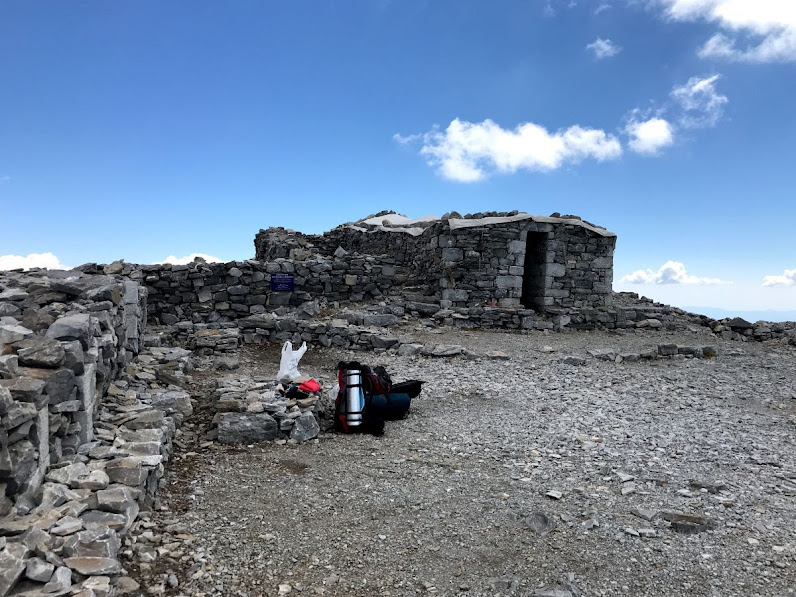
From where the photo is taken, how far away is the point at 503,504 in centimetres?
498

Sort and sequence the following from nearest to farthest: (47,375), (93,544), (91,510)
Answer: (93,544), (91,510), (47,375)

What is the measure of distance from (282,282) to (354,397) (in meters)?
9.14

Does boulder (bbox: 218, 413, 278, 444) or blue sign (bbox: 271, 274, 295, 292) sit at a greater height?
blue sign (bbox: 271, 274, 295, 292)

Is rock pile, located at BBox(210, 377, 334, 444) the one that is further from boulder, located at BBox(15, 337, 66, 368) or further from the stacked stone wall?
the stacked stone wall

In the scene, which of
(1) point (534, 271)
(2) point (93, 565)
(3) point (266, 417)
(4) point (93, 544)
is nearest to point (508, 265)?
(1) point (534, 271)

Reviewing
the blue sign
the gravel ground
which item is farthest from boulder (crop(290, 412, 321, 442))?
the blue sign

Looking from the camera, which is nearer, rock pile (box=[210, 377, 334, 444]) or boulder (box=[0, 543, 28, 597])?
boulder (box=[0, 543, 28, 597])

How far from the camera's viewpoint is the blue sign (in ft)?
51.0

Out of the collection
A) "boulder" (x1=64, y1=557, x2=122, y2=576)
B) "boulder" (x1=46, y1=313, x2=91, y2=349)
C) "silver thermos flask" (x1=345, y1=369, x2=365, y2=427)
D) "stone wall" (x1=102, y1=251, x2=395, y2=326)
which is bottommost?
"boulder" (x1=64, y1=557, x2=122, y2=576)

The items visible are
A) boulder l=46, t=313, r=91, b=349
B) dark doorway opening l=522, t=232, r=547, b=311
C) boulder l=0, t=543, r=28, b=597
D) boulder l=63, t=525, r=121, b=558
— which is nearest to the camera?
boulder l=0, t=543, r=28, b=597

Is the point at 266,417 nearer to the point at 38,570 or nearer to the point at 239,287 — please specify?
the point at 38,570

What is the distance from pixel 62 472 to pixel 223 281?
11337mm

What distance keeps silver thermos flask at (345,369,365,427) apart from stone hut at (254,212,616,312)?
9255 mm

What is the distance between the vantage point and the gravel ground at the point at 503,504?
389 centimetres
